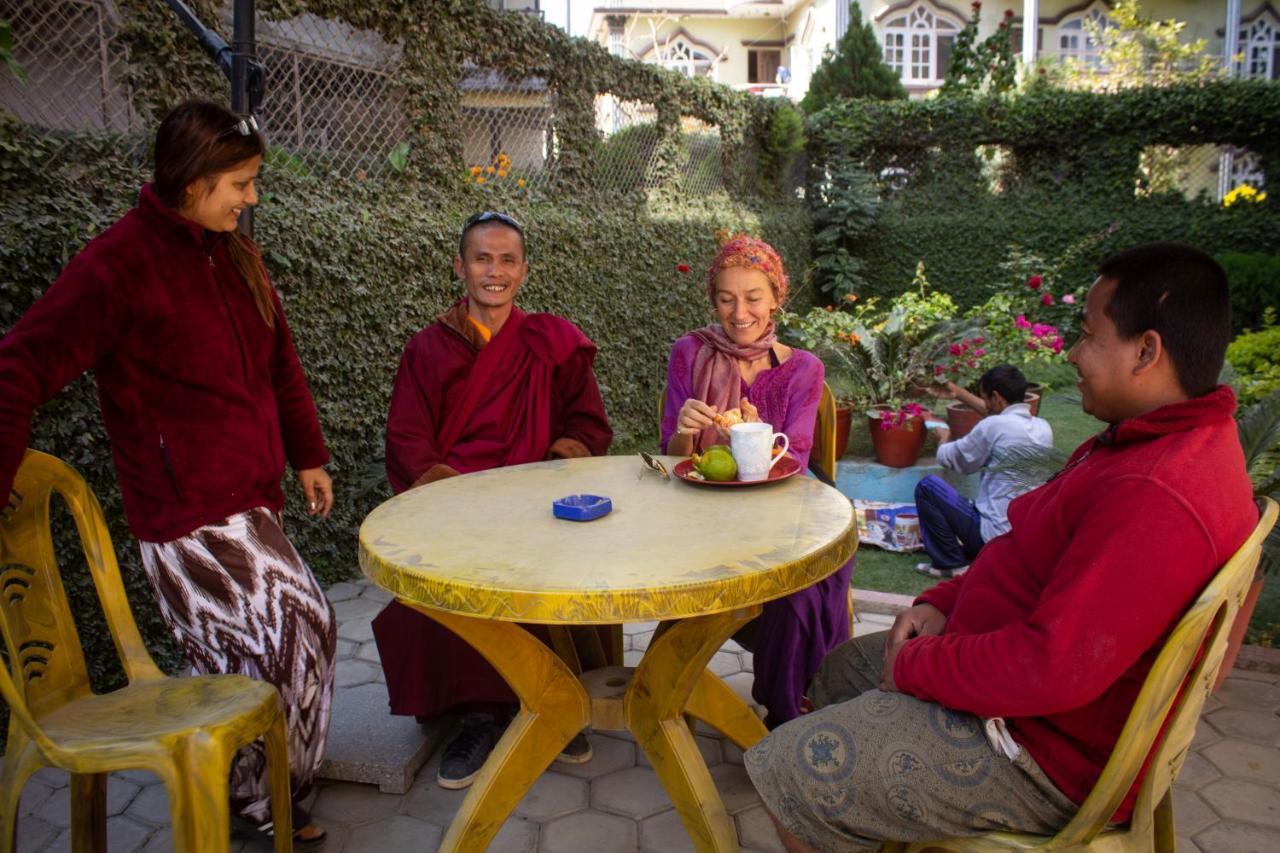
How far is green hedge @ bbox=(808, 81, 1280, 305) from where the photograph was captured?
42.6ft

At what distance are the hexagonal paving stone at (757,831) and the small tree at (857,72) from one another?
16.9 metres

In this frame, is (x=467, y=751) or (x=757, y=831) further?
(x=467, y=751)

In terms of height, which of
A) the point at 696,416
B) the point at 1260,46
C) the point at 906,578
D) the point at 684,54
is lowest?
the point at 906,578

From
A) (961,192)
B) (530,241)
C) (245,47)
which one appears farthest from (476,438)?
(961,192)

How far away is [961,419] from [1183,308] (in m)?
4.83

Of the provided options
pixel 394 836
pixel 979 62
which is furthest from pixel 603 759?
pixel 979 62

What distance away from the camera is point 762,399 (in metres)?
3.19

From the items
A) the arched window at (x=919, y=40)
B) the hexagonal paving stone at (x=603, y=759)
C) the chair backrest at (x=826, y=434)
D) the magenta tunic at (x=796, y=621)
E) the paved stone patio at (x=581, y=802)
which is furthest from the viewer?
the arched window at (x=919, y=40)

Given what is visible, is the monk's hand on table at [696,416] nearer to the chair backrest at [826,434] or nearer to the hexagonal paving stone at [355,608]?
the chair backrest at [826,434]

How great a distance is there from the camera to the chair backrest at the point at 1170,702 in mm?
1370

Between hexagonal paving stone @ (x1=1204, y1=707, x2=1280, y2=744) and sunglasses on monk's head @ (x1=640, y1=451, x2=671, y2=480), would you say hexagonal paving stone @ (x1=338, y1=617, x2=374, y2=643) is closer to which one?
sunglasses on monk's head @ (x1=640, y1=451, x2=671, y2=480)

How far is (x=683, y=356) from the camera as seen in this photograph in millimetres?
3379

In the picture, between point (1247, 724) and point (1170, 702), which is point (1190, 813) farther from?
point (1170, 702)

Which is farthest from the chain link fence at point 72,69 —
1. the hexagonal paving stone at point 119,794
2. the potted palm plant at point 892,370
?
the potted palm plant at point 892,370
